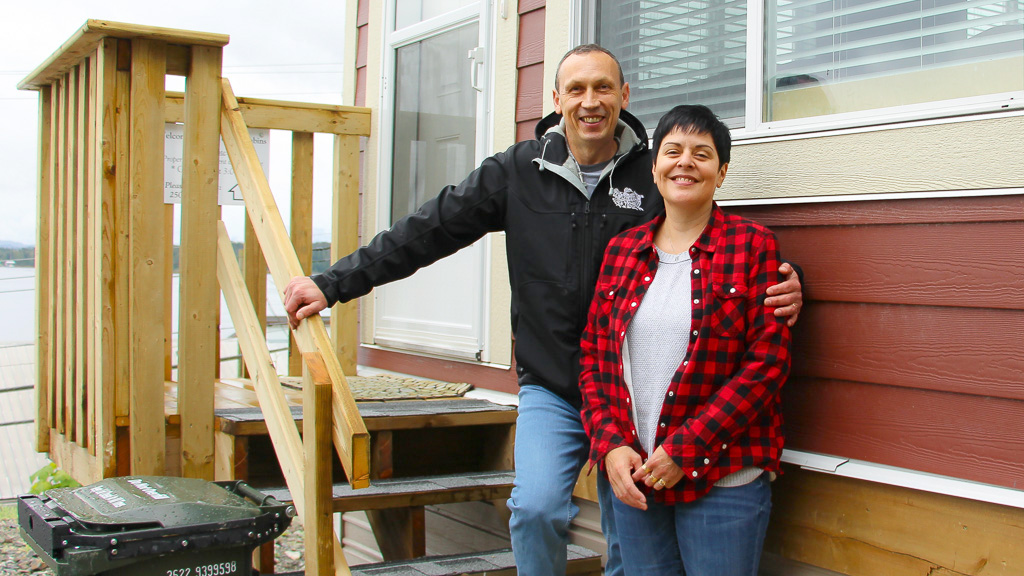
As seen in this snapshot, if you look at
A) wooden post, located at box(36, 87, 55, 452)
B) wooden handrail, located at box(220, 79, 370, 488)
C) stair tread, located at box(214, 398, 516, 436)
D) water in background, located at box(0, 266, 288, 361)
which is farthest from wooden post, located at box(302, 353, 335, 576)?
water in background, located at box(0, 266, 288, 361)

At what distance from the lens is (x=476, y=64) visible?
146 inches

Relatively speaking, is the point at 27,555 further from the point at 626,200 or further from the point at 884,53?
the point at 884,53

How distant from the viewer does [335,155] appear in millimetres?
4141

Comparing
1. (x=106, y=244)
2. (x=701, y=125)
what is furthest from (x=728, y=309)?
(x=106, y=244)

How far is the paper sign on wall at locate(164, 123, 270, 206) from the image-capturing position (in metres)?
3.79

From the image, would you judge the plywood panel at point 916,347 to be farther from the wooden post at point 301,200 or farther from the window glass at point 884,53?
the wooden post at point 301,200

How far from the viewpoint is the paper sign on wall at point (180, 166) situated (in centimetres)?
379

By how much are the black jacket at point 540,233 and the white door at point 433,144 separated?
1.23 m

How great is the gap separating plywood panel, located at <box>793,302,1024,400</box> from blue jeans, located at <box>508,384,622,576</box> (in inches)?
23.7

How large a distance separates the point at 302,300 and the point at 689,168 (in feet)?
3.30

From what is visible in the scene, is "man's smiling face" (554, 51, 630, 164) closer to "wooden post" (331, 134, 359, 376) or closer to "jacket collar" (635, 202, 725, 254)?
"jacket collar" (635, 202, 725, 254)

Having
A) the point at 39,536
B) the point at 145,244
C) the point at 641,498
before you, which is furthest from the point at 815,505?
the point at 145,244

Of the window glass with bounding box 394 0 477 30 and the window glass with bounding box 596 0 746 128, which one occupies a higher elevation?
the window glass with bounding box 394 0 477 30

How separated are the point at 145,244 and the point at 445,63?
179cm
